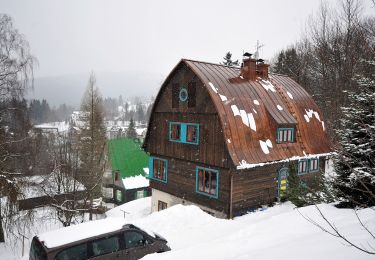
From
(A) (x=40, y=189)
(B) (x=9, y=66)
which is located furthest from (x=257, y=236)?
(B) (x=9, y=66)

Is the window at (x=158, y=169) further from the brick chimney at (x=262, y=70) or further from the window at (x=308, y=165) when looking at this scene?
the brick chimney at (x=262, y=70)

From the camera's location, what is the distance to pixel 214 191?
1711cm

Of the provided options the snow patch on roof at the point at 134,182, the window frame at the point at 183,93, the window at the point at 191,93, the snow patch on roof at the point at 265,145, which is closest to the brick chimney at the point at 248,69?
the window at the point at 191,93

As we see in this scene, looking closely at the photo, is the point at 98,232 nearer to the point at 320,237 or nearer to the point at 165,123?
the point at 320,237

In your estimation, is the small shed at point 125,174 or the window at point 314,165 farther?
the small shed at point 125,174

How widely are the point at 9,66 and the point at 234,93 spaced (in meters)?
12.1

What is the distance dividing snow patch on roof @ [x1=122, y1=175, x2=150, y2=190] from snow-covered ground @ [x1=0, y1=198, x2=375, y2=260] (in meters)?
21.3

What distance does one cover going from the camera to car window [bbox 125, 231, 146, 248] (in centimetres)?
866

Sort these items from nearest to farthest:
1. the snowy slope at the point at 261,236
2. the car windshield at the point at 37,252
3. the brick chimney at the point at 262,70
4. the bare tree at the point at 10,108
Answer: the snowy slope at the point at 261,236
the car windshield at the point at 37,252
the bare tree at the point at 10,108
the brick chimney at the point at 262,70

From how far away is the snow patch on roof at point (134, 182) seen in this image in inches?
1334

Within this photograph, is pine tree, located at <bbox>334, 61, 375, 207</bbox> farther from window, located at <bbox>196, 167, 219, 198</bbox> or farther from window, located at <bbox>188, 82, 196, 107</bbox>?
window, located at <bbox>188, 82, 196, 107</bbox>

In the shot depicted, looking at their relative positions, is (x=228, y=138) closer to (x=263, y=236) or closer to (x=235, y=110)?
(x=235, y=110)

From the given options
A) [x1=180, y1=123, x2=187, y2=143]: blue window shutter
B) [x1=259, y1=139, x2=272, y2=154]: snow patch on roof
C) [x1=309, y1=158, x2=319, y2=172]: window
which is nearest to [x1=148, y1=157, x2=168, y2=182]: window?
[x1=180, y1=123, x2=187, y2=143]: blue window shutter

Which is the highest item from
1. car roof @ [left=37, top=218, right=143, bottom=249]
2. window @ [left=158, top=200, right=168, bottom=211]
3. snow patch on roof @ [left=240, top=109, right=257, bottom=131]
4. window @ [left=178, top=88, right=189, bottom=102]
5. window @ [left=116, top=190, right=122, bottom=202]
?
window @ [left=178, top=88, right=189, bottom=102]
